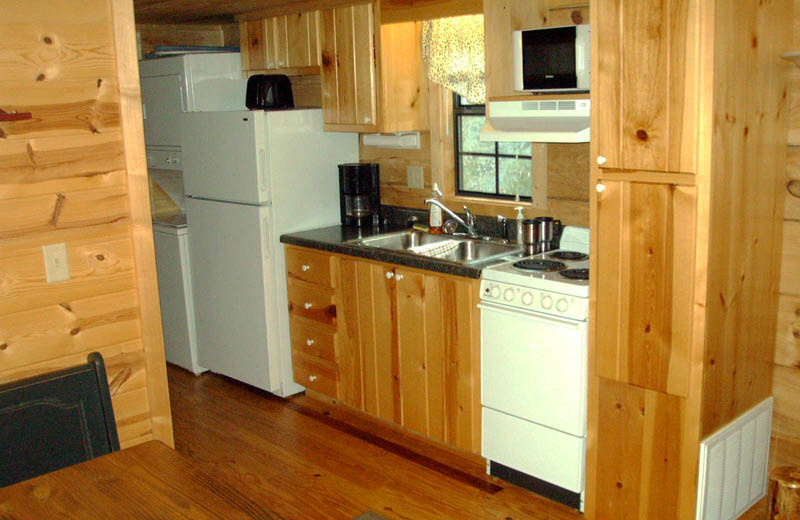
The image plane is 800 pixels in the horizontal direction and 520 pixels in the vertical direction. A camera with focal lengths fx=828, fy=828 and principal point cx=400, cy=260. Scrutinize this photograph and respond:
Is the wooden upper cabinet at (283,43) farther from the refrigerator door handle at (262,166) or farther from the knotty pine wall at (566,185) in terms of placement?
the knotty pine wall at (566,185)

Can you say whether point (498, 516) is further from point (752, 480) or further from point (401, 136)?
point (401, 136)

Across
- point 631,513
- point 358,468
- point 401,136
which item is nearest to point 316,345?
point 358,468

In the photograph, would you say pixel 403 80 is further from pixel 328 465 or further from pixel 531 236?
pixel 328 465

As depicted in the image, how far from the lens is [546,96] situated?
3.22 metres

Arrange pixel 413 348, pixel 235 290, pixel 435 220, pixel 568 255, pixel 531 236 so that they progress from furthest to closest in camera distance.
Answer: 1. pixel 235 290
2. pixel 435 220
3. pixel 413 348
4. pixel 531 236
5. pixel 568 255

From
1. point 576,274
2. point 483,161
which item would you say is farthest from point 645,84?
point 483,161

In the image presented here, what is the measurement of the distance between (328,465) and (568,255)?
1420 millimetres

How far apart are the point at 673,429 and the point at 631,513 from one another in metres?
0.40

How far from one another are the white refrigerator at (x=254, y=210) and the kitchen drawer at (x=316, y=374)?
0.08 meters

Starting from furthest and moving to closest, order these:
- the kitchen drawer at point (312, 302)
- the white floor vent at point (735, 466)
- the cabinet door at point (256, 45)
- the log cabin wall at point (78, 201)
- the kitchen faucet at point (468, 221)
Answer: the cabinet door at point (256, 45) → the kitchen drawer at point (312, 302) → the kitchen faucet at point (468, 221) → the white floor vent at point (735, 466) → the log cabin wall at point (78, 201)

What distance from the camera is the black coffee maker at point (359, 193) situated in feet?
14.7

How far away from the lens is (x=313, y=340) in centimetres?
431

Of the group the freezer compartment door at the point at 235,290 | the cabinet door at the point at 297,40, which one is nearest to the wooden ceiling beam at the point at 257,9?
the cabinet door at the point at 297,40

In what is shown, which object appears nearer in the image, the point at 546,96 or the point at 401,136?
the point at 546,96
